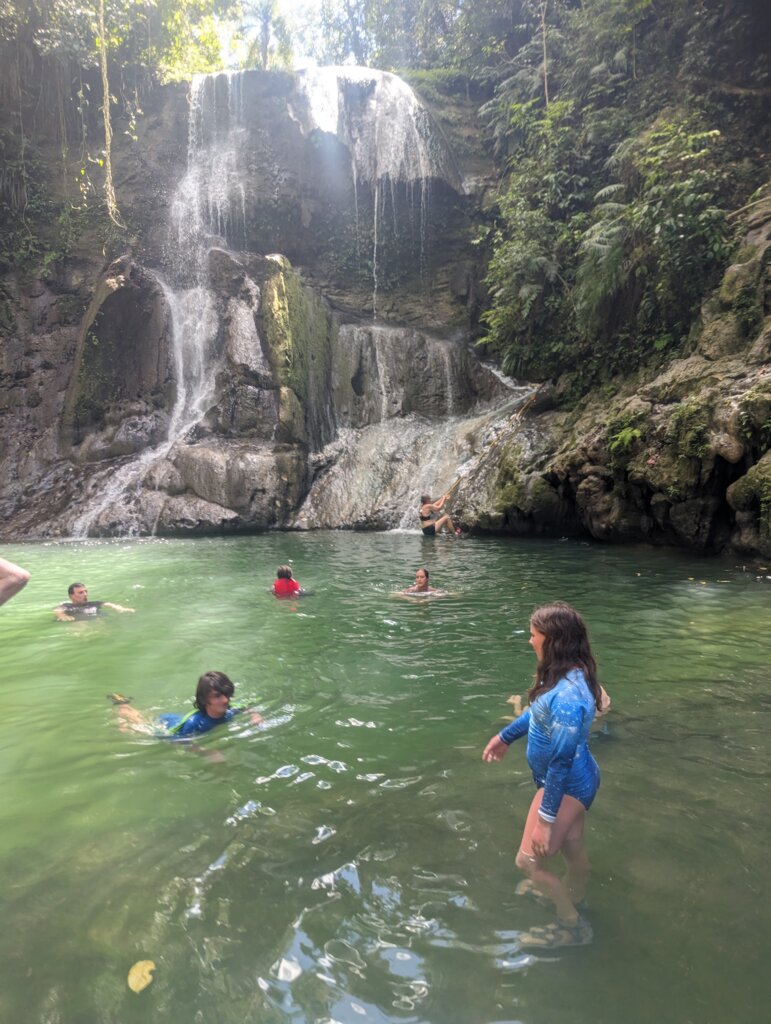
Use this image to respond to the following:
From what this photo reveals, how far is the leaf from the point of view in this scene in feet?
7.78

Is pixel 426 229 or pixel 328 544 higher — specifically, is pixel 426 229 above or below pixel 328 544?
above

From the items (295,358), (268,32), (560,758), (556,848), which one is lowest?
(556,848)

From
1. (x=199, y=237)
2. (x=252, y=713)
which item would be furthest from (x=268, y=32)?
(x=252, y=713)

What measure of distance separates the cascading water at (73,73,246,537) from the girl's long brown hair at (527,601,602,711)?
19.0 metres

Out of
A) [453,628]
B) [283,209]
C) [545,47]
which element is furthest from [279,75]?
[453,628]

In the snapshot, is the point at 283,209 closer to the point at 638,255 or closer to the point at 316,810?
the point at 638,255

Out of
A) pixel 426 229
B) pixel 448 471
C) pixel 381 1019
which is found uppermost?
pixel 426 229

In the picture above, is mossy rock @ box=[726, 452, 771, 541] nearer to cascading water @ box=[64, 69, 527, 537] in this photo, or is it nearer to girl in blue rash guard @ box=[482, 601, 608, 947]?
cascading water @ box=[64, 69, 527, 537]

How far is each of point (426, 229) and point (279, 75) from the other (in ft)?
27.9

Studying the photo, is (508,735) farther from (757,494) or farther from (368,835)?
(757,494)

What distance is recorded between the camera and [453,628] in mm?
7570

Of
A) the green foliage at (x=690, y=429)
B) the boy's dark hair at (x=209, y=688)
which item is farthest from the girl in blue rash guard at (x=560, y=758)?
the green foliage at (x=690, y=429)

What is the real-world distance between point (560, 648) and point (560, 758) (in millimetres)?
496

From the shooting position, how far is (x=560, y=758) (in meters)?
2.78
